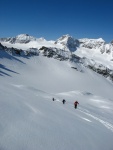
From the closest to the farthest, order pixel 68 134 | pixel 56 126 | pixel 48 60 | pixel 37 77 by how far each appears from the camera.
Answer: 1. pixel 68 134
2. pixel 56 126
3. pixel 37 77
4. pixel 48 60

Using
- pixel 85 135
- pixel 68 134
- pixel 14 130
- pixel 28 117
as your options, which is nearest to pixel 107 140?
pixel 85 135

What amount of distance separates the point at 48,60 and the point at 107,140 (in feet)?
394

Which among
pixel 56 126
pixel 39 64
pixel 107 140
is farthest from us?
pixel 39 64

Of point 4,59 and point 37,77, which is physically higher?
point 4,59

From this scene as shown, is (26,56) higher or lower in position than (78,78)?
higher

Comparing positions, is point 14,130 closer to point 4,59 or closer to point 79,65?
point 4,59

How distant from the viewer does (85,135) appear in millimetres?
14336

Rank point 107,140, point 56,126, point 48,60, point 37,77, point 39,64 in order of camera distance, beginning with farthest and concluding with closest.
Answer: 1. point 48,60
2. point 39,64
3. point 37,77
4. point 107,140
5. point 56,126

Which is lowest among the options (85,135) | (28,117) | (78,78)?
(78,78)

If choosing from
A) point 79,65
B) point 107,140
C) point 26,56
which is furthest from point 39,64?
point 107,140

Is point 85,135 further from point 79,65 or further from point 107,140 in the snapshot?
point 79,65

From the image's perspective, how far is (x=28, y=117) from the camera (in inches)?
563

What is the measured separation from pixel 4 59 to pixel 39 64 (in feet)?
71.2

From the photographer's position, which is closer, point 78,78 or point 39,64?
point 78,78
